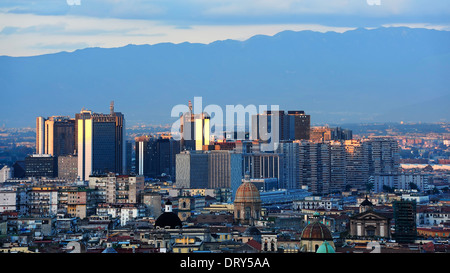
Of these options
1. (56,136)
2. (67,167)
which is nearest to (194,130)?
(67,167)

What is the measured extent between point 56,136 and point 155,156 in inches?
225

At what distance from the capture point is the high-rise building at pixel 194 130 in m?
46.8

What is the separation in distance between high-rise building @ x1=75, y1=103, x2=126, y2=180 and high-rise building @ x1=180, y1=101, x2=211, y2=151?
9.26 feet

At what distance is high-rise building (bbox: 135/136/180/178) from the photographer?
54.9 metres

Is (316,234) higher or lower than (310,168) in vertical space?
lower

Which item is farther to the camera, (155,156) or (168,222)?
(155,156)

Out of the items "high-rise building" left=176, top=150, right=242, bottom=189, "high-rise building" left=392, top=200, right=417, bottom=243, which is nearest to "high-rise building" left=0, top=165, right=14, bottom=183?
"high-rise building" left=176, top=150, right=242, bottom=189

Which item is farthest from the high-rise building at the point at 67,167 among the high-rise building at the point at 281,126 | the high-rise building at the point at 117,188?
the high-rise building at the point at 117,188

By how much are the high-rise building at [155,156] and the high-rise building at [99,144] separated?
1.20m

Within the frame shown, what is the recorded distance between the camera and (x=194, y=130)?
5053 cm

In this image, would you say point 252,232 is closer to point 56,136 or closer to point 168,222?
point 168,222

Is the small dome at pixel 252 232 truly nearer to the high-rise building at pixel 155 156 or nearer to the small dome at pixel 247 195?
the small dome at pixel 247 195

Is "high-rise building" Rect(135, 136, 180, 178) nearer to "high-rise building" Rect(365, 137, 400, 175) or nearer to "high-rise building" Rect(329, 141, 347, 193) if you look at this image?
"high-rise building" Rect(329, 141, 347, 193)
